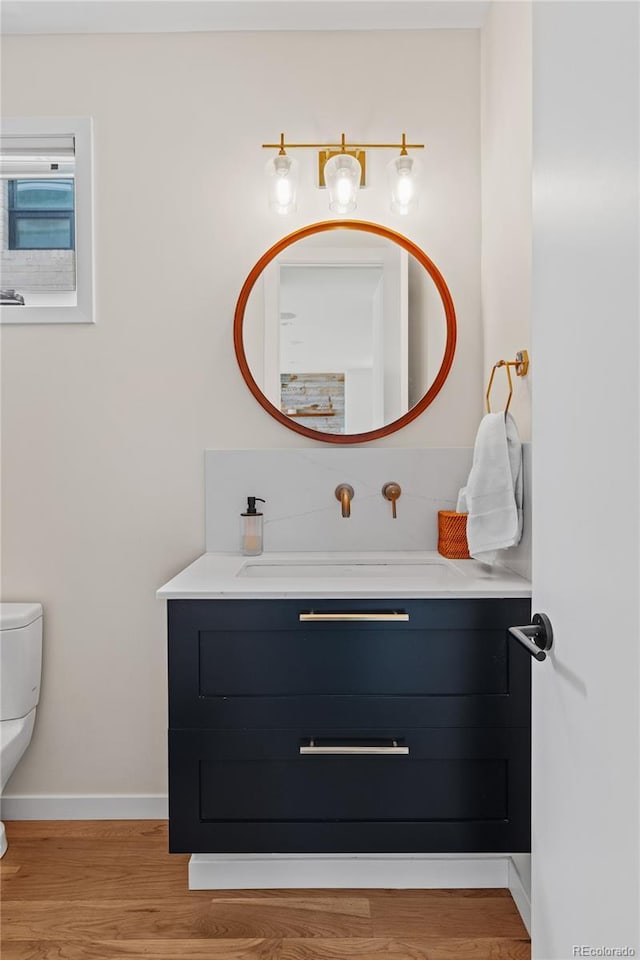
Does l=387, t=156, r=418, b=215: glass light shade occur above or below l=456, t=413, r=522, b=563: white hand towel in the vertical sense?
above

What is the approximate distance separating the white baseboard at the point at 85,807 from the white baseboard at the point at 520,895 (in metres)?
1.06

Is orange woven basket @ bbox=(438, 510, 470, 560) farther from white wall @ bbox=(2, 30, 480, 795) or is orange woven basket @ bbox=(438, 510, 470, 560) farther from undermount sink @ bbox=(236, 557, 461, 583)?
white wall @ bbox=(2, 30, 480, 795)

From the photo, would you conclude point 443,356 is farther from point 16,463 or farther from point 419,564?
point 16,463

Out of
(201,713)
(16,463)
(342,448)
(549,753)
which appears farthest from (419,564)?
(16,463)

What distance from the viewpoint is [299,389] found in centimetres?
228

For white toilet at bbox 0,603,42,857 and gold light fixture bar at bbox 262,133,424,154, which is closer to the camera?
white toilet at bbox 0,603,42,857

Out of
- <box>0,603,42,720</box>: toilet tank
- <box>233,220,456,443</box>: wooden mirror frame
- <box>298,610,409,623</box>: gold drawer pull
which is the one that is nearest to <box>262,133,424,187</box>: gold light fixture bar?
<box>233,220,456,443</box>: wooden mirror frame

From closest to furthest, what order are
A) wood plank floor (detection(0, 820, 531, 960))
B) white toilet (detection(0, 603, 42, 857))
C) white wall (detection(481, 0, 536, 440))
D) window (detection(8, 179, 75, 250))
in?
wood plank floor (detection(0, 820, 531, 960))
white wall (detection(481, 0, 536, 440))
white toilet (detection(0, 603, 42, 857))
window (detection(8, 179, 75, 250))

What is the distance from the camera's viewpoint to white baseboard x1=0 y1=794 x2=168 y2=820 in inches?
90.0

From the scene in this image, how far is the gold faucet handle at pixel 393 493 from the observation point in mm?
2275

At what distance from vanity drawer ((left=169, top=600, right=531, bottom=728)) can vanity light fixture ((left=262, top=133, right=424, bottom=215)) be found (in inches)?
48.5

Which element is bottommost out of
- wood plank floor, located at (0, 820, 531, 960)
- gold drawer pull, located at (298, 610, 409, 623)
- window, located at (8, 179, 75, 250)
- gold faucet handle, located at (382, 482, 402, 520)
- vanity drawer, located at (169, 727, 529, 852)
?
wood plank floor, located at (0, 820, 531, 960)

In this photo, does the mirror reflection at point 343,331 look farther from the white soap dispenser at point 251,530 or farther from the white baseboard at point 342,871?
the white baseboard at point 342,871

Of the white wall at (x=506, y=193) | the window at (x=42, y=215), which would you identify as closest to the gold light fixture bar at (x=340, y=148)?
the white wall at (x=506, y=193)
